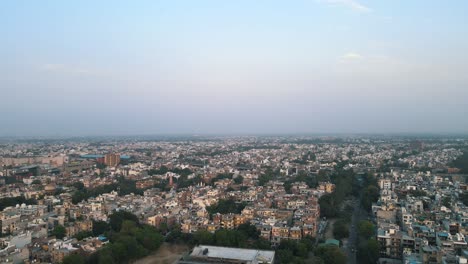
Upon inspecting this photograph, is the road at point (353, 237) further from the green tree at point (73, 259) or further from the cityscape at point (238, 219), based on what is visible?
the green tree at point (73, 259)

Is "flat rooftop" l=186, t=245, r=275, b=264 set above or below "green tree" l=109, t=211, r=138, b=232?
below

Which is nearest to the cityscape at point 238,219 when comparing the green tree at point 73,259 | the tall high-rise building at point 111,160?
the green tree at point 73,259

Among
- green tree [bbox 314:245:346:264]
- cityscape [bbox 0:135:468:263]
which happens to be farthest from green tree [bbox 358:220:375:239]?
green tree [bbox 314:245:346:264]

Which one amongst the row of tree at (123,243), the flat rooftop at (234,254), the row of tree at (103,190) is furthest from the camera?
the row of tree at (103,190)

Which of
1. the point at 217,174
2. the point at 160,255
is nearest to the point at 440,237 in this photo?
the point at 160,255

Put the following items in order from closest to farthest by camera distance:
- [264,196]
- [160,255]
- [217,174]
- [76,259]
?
[76,259]
[160,255]
[264,196]
[217,174]

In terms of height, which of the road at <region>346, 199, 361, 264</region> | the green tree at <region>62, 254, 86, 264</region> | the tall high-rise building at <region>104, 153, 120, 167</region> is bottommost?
the road at <region>346, 199, 361, 264</region>

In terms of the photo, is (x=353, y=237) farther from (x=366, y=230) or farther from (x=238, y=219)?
(x=238, y=219)

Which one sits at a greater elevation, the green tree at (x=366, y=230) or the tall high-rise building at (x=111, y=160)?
the tall high-rise building at (x=111, y=160)

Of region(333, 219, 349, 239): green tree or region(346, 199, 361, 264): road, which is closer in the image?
region(346, 199, 361, 264): road

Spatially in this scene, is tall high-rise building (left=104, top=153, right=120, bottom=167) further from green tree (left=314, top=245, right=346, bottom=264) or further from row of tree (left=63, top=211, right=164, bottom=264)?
green tree (left=314, top=245, right=346, bottom=264)

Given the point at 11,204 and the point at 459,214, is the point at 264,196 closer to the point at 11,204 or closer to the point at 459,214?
the point at 459,214
